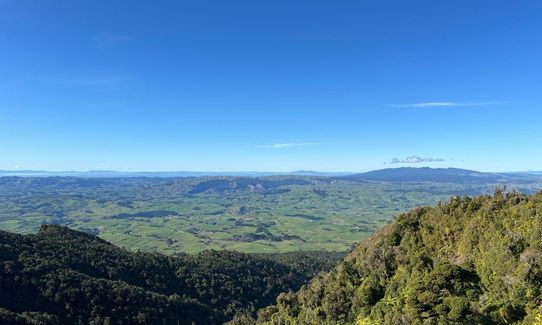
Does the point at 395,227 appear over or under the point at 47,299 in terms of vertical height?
over

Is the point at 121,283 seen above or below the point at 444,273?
below

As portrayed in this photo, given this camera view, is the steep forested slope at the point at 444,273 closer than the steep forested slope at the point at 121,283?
Yes

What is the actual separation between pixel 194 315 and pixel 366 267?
61409 millimetres

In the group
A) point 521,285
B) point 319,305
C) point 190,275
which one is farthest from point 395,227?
point 190,275

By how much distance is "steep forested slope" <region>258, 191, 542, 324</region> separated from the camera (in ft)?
124

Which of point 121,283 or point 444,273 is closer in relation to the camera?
→ point 444,273

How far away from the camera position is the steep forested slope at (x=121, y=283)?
96.4 metres

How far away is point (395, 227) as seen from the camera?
67.4m

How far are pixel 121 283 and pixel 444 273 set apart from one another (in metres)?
93.1

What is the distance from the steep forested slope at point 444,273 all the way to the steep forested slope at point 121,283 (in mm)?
41581

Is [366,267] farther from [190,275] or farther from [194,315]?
[190,275]

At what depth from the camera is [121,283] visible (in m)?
111

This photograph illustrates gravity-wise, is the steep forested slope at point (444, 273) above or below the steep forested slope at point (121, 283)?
above

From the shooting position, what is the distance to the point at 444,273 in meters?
41.9
